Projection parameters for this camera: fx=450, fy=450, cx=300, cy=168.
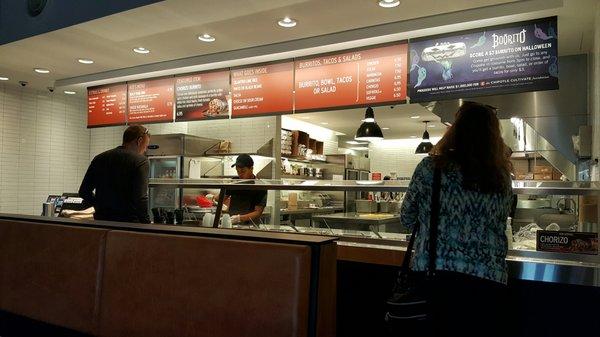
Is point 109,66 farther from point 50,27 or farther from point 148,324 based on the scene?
point 148,324

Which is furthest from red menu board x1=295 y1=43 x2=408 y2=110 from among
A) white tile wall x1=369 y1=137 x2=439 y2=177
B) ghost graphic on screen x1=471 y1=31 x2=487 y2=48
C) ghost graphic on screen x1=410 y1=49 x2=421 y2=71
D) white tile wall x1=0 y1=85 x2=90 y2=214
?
white tile wall x1=369 y1=137 x2=439 y2=177

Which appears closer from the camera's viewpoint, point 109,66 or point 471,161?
point 471,161

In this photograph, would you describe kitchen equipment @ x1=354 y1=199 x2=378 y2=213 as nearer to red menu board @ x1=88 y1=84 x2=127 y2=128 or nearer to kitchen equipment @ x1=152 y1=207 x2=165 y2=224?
red menu board @ x1=88 y1=84 x2=127 y2=128

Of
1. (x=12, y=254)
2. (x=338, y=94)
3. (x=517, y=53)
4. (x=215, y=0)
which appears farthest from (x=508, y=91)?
(x=12, y=254)

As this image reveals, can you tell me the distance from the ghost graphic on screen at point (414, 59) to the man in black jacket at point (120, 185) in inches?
97.3

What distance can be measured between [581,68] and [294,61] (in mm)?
2940

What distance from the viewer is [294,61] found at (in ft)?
15.6

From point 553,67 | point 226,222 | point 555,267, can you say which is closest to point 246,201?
point 226,222

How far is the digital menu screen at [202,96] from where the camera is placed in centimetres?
522

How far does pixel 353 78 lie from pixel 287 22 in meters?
0.87

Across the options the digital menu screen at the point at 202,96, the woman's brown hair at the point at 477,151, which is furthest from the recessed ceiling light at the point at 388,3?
the digital menu screen at the point at 202,96

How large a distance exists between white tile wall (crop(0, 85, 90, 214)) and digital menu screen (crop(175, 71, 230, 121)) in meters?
2.77

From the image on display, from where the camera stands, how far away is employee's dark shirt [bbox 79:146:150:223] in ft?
11.0

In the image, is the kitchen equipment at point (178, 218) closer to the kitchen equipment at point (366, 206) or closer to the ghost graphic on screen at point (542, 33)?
the ghost graphic on screen at point (542, 33)
